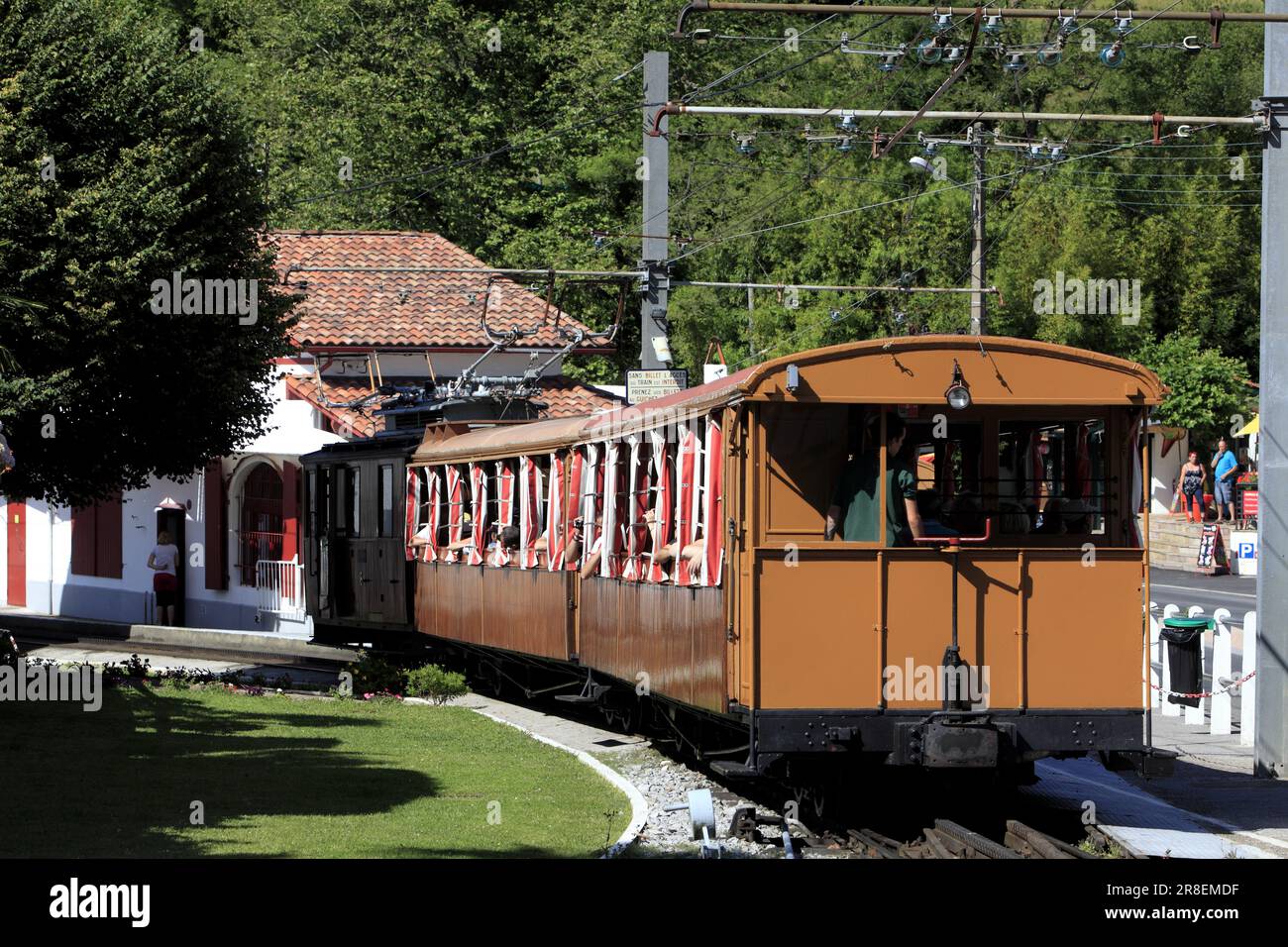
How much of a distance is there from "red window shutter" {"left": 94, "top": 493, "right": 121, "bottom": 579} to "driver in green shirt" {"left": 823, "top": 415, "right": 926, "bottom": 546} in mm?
27104

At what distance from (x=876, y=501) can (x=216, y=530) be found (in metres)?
25.0

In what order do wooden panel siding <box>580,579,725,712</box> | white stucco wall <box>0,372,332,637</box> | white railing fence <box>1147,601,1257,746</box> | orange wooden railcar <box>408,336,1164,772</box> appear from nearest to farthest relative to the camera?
orange wooden railcar <box>408,336,1164,772</box> < wooden panel siding <box>580,579,725,712</box> < white railing fence <box>1147,601,1257,746</box> < white stucco wall <box>0,372,332,637</box>

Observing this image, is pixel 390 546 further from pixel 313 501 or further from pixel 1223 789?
pixel 1223 789

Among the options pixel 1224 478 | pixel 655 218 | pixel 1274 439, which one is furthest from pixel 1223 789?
pixel 1224 478

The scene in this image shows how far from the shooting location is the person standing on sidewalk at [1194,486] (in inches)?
1612

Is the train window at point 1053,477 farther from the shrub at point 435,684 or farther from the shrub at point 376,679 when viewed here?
the shrub at point 376,679

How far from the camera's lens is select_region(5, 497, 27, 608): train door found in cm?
4041

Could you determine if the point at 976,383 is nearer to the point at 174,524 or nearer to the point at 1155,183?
the point at 174,524

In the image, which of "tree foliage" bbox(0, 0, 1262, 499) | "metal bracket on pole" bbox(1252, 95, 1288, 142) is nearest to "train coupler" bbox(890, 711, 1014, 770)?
"metal bracket on pole" bbox(1252, 95, 1288, 142)

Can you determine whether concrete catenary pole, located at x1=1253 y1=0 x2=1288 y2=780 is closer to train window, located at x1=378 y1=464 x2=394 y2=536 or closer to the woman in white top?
train window, located at x1=378 y1=464 x2=394 y2=536

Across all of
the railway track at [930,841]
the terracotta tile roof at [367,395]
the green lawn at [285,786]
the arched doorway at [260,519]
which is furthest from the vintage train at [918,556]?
the arched doorway at [260,519]

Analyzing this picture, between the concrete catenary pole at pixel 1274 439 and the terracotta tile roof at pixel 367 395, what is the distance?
15621mm

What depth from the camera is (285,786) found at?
1323 centimetres
